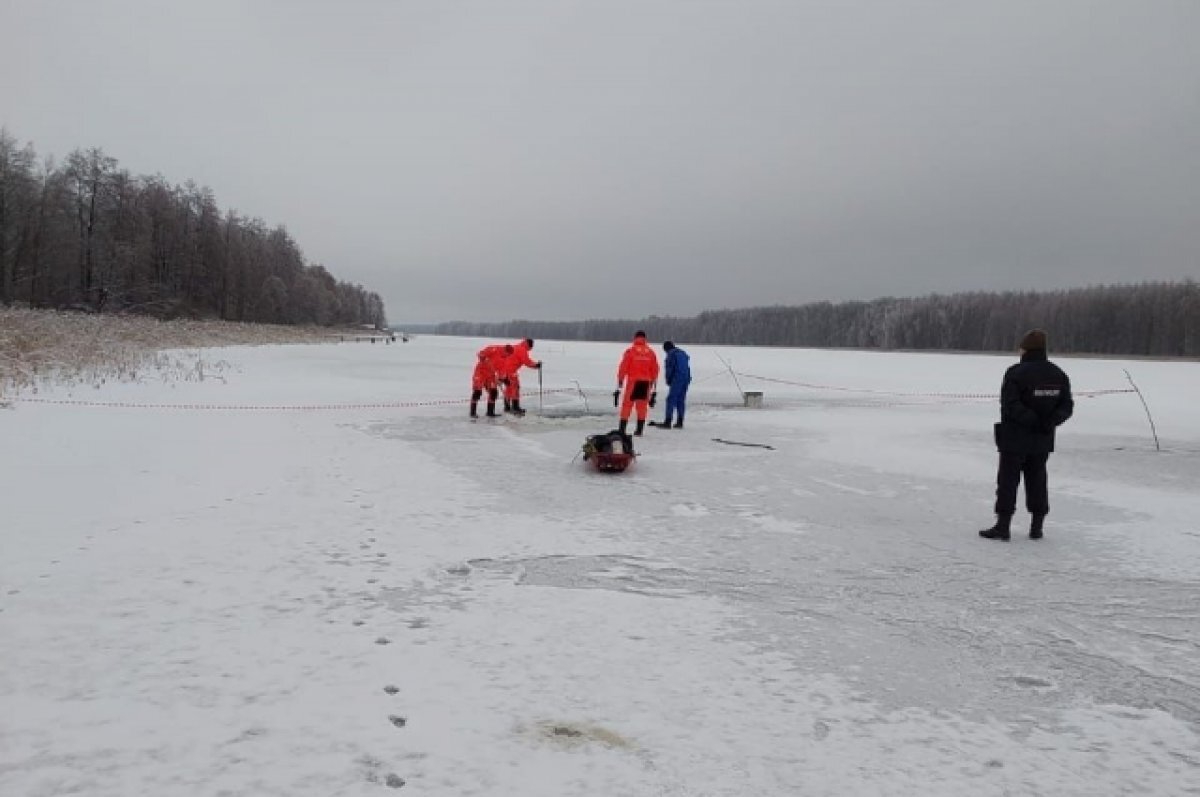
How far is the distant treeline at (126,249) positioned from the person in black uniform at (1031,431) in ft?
156

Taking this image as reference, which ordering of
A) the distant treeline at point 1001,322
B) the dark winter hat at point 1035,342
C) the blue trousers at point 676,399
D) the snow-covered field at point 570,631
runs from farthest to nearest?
the distant treeline at point 1001,322 → the blue trousers at point 676,399 → the dark winter hat at point 1035,342 → the snow-covered field at point 570,631

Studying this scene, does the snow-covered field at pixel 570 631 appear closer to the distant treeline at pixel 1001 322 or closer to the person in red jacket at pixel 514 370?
the person in red jacket at pixel 514 370

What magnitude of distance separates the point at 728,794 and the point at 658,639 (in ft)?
4.33

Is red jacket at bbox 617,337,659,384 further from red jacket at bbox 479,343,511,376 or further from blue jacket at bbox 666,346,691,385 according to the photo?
red jacket at bbox 479,343,511,376

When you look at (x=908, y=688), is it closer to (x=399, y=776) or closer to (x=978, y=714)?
(x=978, y=714)

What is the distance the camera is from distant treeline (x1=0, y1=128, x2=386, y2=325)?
5050 centimetres

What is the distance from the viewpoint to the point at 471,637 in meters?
3.62

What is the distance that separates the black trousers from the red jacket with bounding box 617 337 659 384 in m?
6.37

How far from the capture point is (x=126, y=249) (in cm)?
5753

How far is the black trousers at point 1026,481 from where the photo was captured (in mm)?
6105

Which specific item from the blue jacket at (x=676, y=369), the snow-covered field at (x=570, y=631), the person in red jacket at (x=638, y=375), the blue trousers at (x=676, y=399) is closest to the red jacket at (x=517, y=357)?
the person in red jacket at (x=638, y=375)

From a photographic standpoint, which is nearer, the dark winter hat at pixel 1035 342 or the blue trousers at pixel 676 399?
the dark winter hat at pixel 1035 342

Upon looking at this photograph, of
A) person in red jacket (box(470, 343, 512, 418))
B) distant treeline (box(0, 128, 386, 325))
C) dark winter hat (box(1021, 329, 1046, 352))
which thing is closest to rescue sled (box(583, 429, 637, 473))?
dark winter hat (box(1021, 329, 1046, 352))

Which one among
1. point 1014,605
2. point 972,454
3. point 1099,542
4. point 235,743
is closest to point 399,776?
point 235,743
